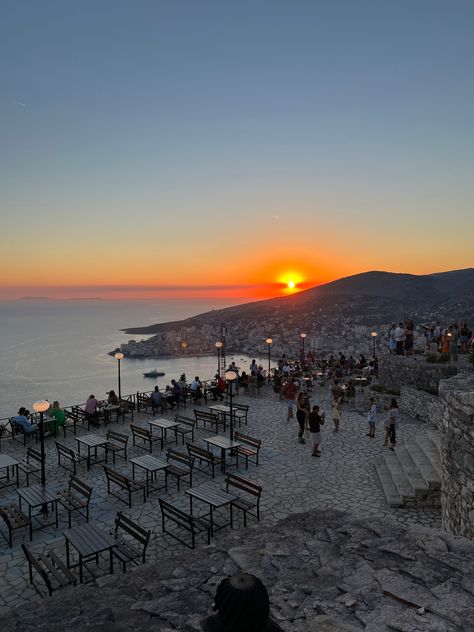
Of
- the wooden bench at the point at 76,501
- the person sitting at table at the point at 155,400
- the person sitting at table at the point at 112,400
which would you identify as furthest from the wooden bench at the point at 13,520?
the person sitting at table at the point at 155,400

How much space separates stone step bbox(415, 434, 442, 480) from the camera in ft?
32.2

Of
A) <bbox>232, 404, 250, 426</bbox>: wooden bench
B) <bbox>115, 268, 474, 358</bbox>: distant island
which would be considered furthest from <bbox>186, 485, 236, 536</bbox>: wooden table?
<bbox>115, 268, 474, 358</bbox>: distant island

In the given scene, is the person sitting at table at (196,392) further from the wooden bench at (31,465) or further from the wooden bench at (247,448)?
the wooden bench at (31,465)

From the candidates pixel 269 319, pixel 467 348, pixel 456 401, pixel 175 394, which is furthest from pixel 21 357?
pixel 456 401

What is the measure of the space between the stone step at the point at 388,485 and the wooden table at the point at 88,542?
18.8 ft

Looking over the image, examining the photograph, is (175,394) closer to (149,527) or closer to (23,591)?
(149,527)

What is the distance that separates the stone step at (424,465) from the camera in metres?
8.98

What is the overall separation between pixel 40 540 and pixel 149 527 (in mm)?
1936

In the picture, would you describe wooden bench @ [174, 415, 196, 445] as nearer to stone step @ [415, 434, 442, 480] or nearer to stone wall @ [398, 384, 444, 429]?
stone step @ [415, 434, 442, 480]

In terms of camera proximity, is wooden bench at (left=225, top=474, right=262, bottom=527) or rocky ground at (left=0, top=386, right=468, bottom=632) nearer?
rocky ground at (left=0, top=386, right=468, bottom=632)

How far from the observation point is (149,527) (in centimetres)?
802

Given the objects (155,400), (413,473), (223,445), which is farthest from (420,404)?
(155,400)

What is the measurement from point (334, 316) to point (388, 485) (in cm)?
7057

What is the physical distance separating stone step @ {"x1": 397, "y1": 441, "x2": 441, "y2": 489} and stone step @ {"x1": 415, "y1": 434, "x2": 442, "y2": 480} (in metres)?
0.06
